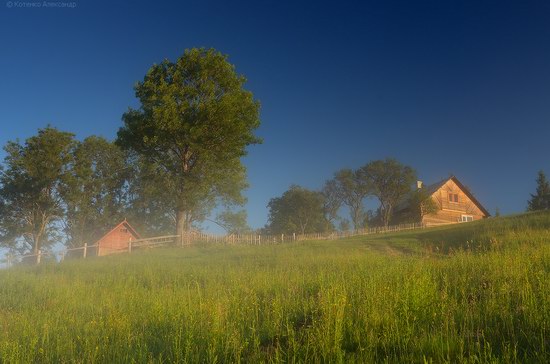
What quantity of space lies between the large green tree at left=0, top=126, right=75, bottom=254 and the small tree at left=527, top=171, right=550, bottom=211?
2758 inches

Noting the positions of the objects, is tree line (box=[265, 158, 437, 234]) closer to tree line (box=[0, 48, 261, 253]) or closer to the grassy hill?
tree line (box=[0, 48, 261, 253])

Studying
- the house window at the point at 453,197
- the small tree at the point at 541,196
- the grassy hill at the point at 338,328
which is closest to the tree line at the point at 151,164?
the grassy hill at the point at 338,328

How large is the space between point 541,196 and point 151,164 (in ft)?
198

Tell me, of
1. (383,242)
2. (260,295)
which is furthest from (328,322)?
(383,242)

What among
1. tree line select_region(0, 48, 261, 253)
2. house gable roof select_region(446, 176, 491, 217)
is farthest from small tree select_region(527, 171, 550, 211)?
tree line select_region(0, 48, 261, 253)

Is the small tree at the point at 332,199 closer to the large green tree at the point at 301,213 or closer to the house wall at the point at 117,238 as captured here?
the large green tree at the point at 301,213

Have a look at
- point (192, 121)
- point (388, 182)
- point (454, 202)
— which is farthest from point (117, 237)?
point (454, 202)

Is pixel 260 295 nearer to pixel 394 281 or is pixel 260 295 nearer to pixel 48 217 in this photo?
pixel 394 281

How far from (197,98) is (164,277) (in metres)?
22.8

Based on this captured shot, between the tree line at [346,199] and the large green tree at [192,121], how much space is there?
3909cm

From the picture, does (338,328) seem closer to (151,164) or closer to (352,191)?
(151,164)

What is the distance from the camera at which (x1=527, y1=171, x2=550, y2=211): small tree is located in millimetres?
60125

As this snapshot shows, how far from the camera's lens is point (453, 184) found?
61.7m

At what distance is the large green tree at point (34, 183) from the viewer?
46719 mm
